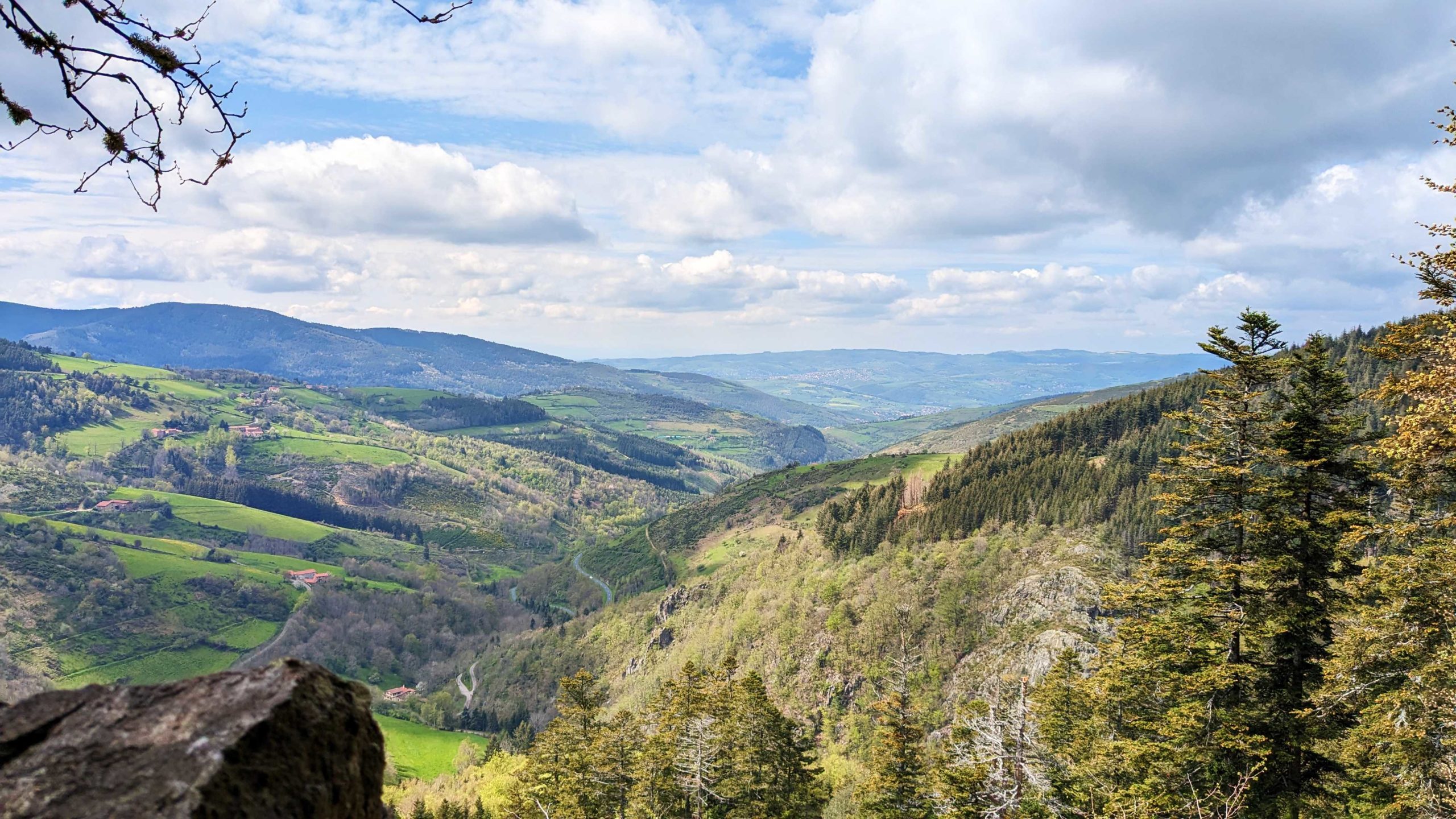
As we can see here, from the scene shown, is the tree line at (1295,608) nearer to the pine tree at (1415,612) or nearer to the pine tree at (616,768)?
the pine tree at (1415,612)

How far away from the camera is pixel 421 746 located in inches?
5295

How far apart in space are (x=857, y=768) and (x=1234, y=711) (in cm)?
4636

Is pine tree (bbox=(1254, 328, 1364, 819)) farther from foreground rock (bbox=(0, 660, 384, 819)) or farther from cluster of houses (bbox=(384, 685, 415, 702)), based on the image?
cluster of houses (bbox=(384, 685, 415, 702))

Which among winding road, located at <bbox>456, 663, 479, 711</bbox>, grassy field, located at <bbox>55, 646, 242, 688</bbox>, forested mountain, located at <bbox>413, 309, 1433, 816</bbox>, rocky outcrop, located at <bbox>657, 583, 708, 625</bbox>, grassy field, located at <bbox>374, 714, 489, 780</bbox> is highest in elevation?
forested mountain, located at <bbox>413, 309, 1433, 816</bbox>

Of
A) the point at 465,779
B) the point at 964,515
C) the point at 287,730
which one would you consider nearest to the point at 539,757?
the point at 287,730

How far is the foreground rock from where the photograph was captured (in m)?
5.55

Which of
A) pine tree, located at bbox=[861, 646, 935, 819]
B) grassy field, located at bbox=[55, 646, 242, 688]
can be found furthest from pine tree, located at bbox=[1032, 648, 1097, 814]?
grassy field, located at bbox=[55, 646, 242, 688]

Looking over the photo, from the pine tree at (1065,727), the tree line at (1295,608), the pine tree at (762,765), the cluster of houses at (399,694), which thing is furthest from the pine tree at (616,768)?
the cluster of houses at (399,694)

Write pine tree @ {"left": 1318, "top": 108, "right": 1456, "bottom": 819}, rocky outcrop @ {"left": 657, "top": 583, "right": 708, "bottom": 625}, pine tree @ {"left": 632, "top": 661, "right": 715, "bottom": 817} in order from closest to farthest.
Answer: pine tree @ {"left": 1318, "top": 108, "right": 1456, "bottom": 819} < pine tree @ {"left": 632, "top": 661, "right": 715, "bottom": 817} < rocky outcrop @ {"left": 657, "top": 583, "right": 708, "bottom": 625}

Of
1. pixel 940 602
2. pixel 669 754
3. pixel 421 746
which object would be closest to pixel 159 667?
pixel 421 746

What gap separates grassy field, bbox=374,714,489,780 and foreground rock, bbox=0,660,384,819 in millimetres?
124231

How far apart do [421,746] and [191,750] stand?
151 metres

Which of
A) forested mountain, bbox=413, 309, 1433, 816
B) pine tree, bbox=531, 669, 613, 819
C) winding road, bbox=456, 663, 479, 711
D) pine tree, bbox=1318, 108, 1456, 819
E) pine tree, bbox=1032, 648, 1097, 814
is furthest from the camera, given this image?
Result: winding road, bbox=456, 663, 479, 711

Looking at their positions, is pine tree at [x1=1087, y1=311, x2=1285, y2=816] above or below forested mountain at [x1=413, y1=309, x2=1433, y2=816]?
above
